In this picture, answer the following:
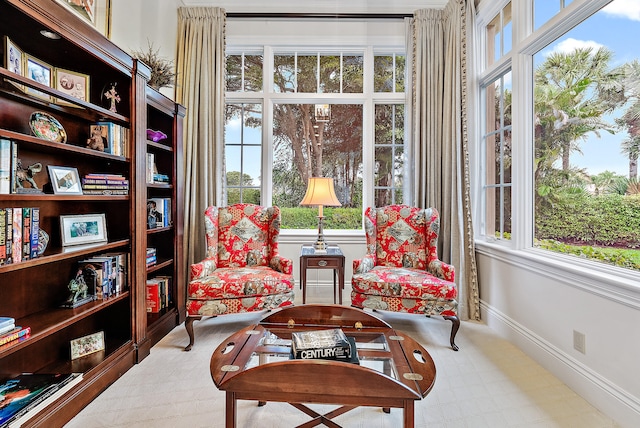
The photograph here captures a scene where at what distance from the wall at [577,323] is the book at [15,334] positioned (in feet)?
9.06

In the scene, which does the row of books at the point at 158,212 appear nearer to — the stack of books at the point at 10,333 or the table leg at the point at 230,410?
the stack of books at the point at 10,333

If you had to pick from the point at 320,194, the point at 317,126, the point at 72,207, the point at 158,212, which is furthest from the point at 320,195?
the point at 72,207

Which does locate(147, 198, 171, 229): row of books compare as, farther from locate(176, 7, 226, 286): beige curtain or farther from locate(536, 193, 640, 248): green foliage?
locate(536, 193, 640, 248): green foliage

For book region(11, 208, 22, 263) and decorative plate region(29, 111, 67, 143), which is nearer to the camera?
book region(11, 208, 22, 263)

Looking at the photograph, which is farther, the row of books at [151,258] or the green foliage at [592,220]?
the row of books at [151,258]

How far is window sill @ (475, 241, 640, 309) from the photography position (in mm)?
1611

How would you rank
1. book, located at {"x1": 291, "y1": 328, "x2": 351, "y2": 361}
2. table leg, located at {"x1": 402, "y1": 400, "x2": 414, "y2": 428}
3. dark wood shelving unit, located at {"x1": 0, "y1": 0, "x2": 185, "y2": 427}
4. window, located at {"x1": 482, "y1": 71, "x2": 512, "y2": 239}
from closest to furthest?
table leg, located at {"x1": 402, "y1": 400, "x2": 414, "y2": 428} → book, located at {"x1": 291, "y1": 328, "x2": 351, "y2": 361} → dark wood shelving unit, located at {"x1": 0, "y1": 0, "x2": 185, "y2": 427} → window, located at {"x1": 482, "y1": 71, "x2": 512, "y2": 239}

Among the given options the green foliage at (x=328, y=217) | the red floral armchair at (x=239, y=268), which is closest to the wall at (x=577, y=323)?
the green foliage at (x=328, y=217)

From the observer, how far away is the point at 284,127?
3.77 metres

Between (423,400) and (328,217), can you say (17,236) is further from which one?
(328,217)

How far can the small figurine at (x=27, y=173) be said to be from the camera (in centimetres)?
165

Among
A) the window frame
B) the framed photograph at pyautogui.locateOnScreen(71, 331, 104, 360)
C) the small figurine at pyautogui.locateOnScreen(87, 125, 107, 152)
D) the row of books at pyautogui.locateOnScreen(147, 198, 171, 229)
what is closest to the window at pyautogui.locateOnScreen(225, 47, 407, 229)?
the window frame

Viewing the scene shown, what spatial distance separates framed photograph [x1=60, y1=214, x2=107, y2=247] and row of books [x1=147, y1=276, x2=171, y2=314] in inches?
30.5

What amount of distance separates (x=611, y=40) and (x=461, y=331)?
218 cm
